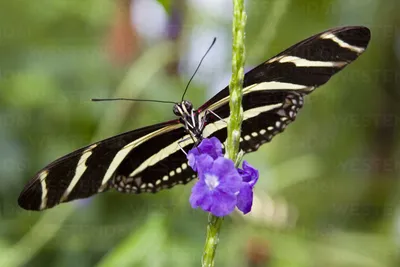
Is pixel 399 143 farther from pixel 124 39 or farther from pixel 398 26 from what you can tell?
pixel 124 39

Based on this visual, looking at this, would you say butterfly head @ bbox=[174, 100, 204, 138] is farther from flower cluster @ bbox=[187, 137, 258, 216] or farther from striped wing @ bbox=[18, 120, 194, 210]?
flower cluster @ bbox=[187, 137, 258, 216]

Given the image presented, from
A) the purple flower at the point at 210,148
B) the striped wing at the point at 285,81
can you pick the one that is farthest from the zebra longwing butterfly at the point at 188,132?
the purple flower at the point at 210,148

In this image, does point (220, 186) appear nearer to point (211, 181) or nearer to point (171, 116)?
point (211, 181)

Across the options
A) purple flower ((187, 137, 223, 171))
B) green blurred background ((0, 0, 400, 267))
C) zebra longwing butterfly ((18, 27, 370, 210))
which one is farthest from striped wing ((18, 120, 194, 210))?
green blurred background ((0, 0, 400, 267))

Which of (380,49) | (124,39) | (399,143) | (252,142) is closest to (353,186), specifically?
(399,143)

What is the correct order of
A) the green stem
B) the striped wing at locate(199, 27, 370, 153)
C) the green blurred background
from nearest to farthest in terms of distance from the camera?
the green stem → the striped wing at locate(199, 27, 370, 153) → the green blurred background

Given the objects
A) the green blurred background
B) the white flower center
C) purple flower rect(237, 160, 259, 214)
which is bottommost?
the green blurred background

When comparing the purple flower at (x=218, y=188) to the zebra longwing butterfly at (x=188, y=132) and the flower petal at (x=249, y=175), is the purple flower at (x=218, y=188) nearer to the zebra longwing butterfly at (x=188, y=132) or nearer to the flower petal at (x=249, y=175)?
the flower petal at (x=249, y=175)
